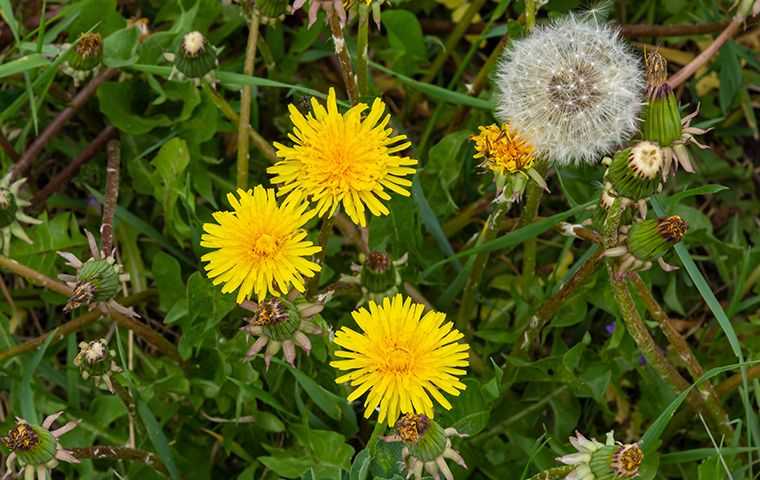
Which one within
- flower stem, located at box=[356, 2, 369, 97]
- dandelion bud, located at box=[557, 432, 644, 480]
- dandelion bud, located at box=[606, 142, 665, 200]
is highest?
flower stem, located at box=[356, 2, 369, 97]

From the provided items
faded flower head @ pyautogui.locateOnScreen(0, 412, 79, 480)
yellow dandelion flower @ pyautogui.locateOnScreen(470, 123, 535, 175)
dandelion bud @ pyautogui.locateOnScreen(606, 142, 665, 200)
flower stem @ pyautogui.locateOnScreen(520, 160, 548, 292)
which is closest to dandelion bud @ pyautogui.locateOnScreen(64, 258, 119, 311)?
faded flower head @ pyautogui.locateOnScreen(0, 412, 79, 480)

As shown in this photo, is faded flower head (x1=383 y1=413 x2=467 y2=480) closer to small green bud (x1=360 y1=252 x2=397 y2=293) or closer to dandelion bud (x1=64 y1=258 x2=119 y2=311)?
small green bud (x1=360 y1=252 x2=397 y2=293)

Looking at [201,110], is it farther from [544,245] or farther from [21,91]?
[544,245]

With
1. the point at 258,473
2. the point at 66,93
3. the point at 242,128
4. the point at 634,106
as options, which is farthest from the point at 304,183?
the point at 66,93

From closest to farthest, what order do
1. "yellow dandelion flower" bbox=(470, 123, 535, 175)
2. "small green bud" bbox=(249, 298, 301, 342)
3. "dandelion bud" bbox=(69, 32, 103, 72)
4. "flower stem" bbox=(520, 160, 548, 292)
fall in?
"small green bud" bbox=(249, 298, 301, 342) < "yellow dandelion flower" bbox=(470, 123, 535, 175) < "flower stem" bbox=(520, 160, 548, 292) < "dandelion bud" bbox=(69, 32, 103, 72)

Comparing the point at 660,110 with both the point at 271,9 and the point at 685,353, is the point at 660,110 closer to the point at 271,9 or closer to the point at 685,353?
the point at 685,353

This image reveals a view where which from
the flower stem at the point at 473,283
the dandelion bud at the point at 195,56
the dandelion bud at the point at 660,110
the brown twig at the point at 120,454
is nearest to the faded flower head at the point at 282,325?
the brown twig at the point at 120,454
